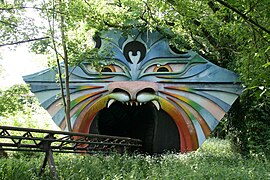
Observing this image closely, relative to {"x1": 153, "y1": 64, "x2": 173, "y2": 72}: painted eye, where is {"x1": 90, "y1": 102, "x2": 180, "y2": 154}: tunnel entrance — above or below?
below

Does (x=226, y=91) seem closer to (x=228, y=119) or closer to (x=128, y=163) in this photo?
(x=228, y=119)

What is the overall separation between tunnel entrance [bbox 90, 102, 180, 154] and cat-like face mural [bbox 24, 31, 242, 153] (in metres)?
0.29

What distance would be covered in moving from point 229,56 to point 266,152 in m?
3.61

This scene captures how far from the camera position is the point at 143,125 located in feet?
49.0

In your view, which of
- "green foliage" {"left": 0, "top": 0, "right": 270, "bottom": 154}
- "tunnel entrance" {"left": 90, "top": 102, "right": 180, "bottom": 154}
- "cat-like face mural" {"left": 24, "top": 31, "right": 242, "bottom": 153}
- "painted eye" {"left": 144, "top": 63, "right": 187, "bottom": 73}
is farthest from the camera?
"tunnel entrance" {"left": 90, "top": 102, "right": 180, "bottom": 154}

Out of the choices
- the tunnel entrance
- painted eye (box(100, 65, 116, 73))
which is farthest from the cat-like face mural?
the tunnel entrance

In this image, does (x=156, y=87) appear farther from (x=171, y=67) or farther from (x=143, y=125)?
(x=143, y=125)

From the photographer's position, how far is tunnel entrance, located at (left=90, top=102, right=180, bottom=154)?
1302 cm

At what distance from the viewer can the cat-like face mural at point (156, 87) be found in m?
12.3

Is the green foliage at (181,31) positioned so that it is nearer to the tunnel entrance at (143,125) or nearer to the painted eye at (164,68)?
the painted eye at (164,68)

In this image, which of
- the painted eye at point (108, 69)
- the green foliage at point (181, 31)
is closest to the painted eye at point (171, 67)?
the green foliage at point (181, 31)

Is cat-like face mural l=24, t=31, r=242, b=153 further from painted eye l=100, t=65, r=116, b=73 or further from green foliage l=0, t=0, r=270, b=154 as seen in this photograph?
green foliage l=0, t=0, r=270, b=154

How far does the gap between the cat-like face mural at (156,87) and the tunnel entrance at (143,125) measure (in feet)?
0.96

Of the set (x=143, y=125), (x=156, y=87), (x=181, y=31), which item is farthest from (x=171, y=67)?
(x=143, y=125)
